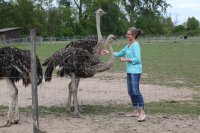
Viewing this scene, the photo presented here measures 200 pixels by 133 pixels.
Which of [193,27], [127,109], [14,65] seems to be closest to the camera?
Answer: [14,65]

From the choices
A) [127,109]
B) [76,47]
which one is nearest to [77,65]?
[76,47]

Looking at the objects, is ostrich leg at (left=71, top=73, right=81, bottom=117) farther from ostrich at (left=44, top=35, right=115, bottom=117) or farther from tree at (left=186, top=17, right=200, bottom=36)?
tree at (left=186, top=17, right=200, bottom=36)

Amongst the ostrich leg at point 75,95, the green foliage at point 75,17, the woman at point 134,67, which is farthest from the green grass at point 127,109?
the green foliage at point 75,17

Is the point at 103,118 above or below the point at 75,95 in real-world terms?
below

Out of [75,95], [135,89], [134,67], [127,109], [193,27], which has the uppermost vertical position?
[193,27]

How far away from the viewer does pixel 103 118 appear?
24.7 feet

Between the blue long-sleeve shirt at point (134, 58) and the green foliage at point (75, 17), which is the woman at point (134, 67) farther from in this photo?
the green foliage at point (75, 17)

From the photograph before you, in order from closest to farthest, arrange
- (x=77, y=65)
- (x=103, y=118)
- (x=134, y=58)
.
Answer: (x=134, y=58) < (x=103, y=118) < (x=77, y=65)

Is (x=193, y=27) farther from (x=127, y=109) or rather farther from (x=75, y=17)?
(x=127, y=109)

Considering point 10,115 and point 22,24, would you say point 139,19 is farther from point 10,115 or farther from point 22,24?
point 10,115

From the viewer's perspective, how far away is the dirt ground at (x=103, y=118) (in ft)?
21.9

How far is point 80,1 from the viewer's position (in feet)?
226

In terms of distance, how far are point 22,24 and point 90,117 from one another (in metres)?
54.4

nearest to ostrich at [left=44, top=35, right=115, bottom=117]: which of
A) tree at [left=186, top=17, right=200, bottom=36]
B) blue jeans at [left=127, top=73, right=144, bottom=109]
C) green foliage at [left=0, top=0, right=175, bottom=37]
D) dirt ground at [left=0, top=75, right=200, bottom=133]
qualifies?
blue jeans at [left=127, top=73, right=144, bottom=109]
